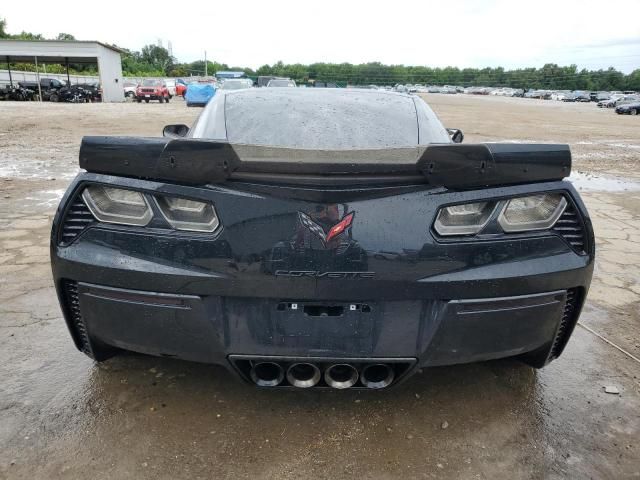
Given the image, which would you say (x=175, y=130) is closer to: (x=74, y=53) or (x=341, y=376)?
(x=341, y=376)

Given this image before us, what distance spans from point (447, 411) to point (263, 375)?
811mm

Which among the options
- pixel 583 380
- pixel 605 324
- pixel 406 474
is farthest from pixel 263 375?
pixel 605 324

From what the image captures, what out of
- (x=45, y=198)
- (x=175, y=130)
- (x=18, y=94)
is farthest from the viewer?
(x=18, y=94)

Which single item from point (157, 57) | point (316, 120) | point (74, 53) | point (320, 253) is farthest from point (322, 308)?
point (157, 57)

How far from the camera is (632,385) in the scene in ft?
7.42

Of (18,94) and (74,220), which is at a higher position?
(74,220)

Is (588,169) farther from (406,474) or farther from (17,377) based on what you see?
(17,377)

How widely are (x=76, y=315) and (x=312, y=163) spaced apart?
42.6 inches

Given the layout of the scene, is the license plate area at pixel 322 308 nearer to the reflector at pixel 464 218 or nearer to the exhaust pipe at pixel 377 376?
the exhaust pipe at pixel 377 376

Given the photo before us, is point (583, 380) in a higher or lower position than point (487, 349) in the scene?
lower

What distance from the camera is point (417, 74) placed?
11900 centimetres

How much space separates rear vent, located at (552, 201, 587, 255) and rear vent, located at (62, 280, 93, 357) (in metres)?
1.78

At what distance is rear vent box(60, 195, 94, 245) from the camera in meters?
1.73

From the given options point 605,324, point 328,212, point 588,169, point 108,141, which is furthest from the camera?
point 588,169
